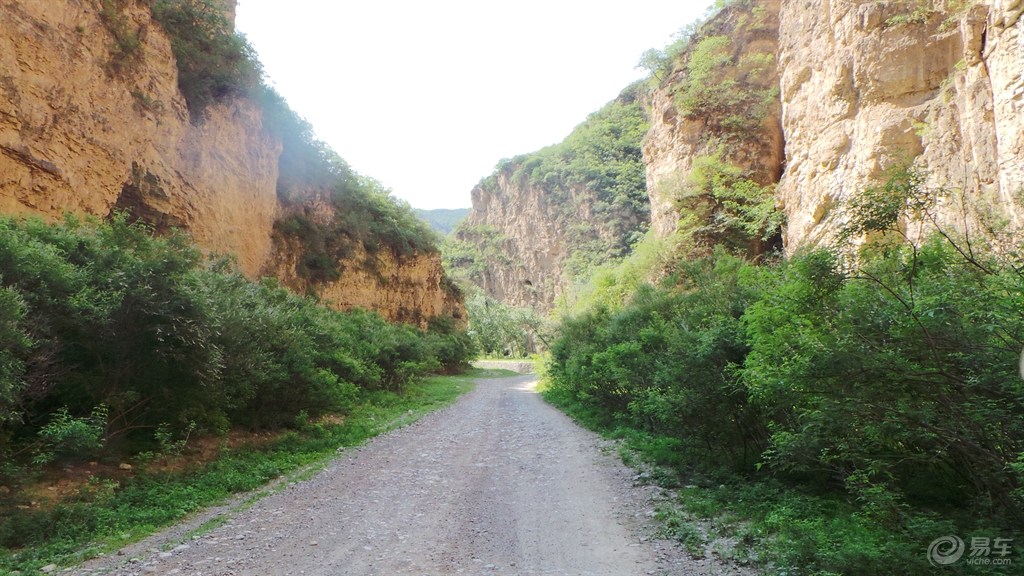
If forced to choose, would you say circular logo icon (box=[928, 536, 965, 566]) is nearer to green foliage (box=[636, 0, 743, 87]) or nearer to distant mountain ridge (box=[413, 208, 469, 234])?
green foliage (box=[636, 0, 743, 87])

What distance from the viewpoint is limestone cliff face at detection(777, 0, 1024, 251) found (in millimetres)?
11141

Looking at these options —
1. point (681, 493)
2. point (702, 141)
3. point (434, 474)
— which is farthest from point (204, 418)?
point (702, 141)

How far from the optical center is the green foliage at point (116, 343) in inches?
246

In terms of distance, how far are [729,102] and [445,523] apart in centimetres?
2723

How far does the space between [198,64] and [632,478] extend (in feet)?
61.4

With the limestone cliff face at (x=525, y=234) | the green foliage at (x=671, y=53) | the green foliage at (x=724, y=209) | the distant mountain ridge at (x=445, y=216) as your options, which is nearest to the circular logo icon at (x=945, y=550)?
the green foliage at (x=724, y=209)

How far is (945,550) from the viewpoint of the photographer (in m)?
4.00

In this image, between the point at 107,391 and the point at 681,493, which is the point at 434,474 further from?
the point at 107,391

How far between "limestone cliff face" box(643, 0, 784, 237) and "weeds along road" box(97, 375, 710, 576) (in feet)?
69.5

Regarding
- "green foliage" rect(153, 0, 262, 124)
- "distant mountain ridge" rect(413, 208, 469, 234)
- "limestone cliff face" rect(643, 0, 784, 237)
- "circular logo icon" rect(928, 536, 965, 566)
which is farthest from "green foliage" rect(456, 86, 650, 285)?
"distant mountain ridge" rect(413, 208, 469, 234)

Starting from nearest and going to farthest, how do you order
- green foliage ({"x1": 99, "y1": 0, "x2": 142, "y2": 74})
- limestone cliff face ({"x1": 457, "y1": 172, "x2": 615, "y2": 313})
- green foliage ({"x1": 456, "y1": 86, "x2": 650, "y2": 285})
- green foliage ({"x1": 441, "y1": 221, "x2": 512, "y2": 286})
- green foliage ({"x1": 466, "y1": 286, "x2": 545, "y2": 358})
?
green foliage ({"x1": 99, "y1": 0, "x2": 142, "y2": 74}) → green foliage ({"x1": 456, "y1": 86, "x2": 650, "y2": 285}) → green foliage ({"x1": 466, "y1": 286, "x2": 545, "y2": 358}) → limestone cliff face ({"x1": 457, "y1": 172, "x2": 615, "y2": 313}) → green foliage ({"x1": 441, "y1": 221, "x2": 512, "y2": 286})

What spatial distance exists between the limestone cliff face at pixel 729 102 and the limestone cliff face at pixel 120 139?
2079cm

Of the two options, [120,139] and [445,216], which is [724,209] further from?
[445,216]

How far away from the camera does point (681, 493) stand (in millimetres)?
7367
